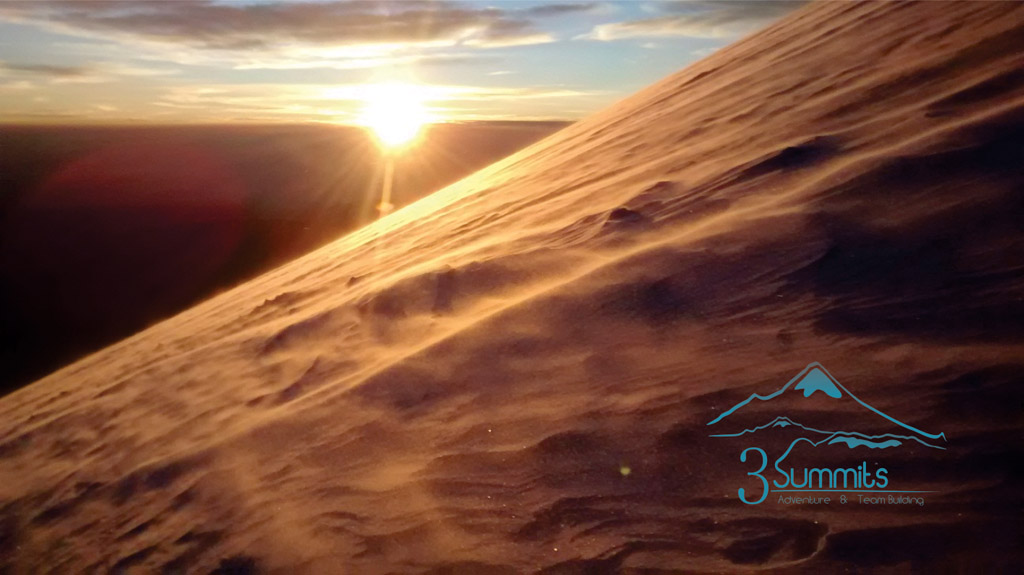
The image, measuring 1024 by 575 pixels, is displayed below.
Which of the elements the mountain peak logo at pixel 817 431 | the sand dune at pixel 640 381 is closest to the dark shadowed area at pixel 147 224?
the sand dune at pixel 640 381

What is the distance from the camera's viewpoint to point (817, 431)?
177 cm

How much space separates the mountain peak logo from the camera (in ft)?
5.44

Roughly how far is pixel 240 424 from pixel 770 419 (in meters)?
1.72

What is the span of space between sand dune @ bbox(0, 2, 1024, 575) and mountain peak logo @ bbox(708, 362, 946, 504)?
2 centimetres

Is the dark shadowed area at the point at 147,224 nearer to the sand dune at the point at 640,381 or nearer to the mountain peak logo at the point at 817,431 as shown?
the sand dune at the point at 640,381

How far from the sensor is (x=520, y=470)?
75.4 inches

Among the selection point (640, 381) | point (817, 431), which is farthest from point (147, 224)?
point (817, 431)

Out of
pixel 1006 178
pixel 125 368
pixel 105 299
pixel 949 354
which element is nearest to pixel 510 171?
pixel 125 368

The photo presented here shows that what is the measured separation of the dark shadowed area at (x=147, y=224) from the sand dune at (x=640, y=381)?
7096 millimetres

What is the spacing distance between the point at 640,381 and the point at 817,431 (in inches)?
17.7

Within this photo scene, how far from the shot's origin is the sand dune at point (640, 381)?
5.44 feet

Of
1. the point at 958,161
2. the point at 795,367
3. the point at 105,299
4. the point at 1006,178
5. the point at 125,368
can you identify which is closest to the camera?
the point at 795,367

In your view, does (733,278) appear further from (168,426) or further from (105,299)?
(105,299)

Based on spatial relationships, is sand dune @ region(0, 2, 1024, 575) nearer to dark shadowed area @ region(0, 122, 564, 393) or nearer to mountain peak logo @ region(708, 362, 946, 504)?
mountain peak logo @ region(708, 362, 946, 504)
